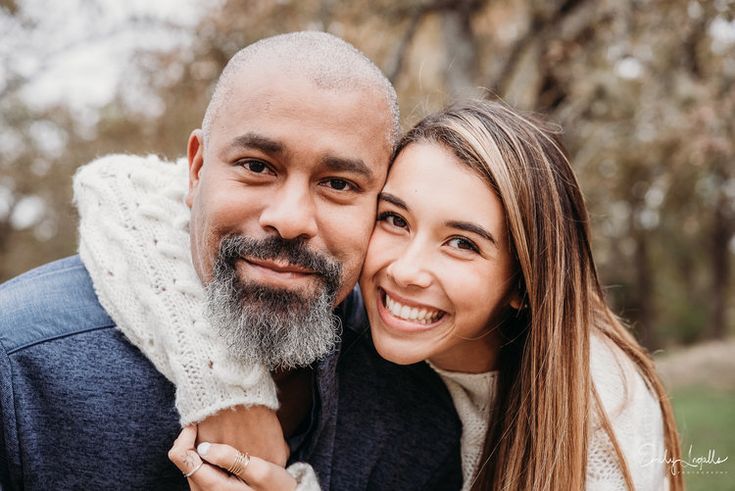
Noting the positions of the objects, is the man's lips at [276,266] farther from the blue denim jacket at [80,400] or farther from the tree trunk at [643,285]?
the tree trunk at [643,285]


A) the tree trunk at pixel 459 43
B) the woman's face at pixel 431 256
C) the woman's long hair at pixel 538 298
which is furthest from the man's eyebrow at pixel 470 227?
the tree trunk at pixel 459 43

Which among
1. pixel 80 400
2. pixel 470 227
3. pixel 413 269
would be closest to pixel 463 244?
pixel 470 227

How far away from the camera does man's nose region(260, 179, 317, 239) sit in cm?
219

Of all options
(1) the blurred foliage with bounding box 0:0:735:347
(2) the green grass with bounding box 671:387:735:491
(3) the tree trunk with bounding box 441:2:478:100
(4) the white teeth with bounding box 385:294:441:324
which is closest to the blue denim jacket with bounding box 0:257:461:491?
(4) the white teeth with bounding box 385:294:441:324

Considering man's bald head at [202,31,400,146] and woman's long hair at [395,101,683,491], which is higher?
man's bald head at [202,31,400,146]

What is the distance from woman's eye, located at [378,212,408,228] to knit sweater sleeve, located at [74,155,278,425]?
696mm

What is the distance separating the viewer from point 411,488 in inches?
112

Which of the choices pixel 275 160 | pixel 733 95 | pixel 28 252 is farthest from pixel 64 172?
pixel 275 160

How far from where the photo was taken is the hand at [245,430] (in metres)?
2.18

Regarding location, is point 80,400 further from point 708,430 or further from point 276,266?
point 708,430

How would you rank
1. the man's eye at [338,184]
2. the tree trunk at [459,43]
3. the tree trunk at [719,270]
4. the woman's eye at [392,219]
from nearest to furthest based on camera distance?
the man's eye at [338,184] → the woman's eye at [392,219] → the tree trunk at [459,43] → the tree trunk at [719,270]

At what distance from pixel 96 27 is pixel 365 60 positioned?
599 centimetres

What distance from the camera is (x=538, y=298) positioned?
2678 millimetres

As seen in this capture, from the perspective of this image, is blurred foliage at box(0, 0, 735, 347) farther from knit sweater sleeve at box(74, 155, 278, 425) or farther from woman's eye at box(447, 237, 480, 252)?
knit sweater sleeve at box(74, 155, 278, 425)
